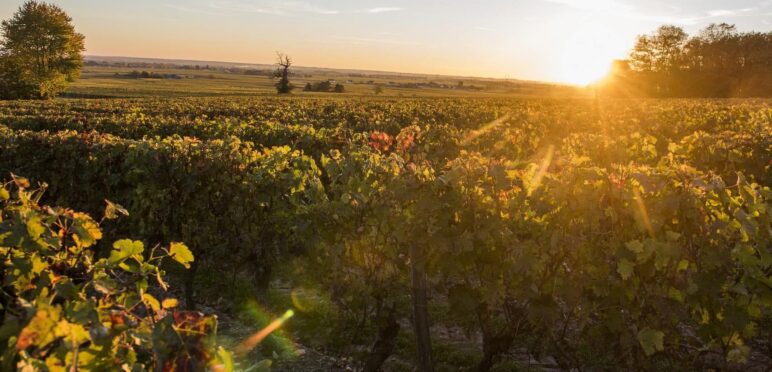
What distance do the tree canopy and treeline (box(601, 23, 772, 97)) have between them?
77813 millimetres

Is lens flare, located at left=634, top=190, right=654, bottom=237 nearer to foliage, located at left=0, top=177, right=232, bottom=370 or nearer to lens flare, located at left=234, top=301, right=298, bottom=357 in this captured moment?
foliage, located at left=0, top=177, right=232, bottom=370

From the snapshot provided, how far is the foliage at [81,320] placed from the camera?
1.60 meters

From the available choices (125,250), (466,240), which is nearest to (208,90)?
(466,240)

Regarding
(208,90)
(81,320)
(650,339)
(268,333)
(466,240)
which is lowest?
(268,333)

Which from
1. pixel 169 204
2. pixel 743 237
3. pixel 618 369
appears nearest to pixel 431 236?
pixel 618 369

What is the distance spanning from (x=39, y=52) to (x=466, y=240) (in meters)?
75.3

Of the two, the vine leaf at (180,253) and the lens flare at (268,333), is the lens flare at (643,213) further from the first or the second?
the lens flare at (268,333)

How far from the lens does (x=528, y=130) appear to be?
15.7m

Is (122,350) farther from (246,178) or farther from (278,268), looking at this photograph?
(278,268)

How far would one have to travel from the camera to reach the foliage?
160 cm

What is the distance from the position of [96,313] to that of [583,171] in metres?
3.35

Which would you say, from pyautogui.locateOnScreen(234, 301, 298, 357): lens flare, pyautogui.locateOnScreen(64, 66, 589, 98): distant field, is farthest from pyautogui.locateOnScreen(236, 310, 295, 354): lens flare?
pyautogui.locateOnScreen(64, 66, 589, 98): distant field

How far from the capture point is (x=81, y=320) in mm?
1713

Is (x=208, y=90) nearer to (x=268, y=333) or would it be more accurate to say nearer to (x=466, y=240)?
(x=268, y=333)
